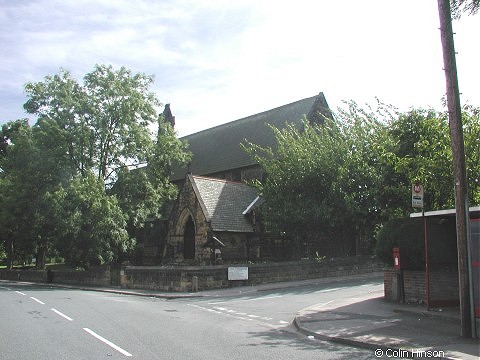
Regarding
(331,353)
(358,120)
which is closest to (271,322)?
(331,353)

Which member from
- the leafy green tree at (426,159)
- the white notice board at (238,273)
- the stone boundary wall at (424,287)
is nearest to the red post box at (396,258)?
the stone boundary wall at (424,287)

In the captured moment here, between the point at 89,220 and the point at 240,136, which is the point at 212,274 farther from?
the point at 240,136

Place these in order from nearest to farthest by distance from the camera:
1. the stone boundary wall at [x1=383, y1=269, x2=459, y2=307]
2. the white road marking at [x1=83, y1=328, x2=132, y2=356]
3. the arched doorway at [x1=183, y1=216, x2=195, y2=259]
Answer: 1. the white road marking at [x1=83, y1=328, x2=132, y2=356]
2. the stone boundary wall at [x1=383, y1=269, x2=459, y2=307]
3. the arched doorway at [x1=183, y1=216, x2=195, y2=259]

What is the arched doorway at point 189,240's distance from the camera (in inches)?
1289

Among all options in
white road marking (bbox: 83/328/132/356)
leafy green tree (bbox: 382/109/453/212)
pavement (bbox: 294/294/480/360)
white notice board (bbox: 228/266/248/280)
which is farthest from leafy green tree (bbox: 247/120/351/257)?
white road marking (bbox: 83/328/132/356)

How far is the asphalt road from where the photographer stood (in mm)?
7801

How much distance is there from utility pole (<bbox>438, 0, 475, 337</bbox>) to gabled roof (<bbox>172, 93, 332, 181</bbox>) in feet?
88.7

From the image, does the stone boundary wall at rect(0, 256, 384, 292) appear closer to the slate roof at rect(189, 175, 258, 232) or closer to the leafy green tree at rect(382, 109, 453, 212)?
the slate roof at rect(189, 175, 258, 232)

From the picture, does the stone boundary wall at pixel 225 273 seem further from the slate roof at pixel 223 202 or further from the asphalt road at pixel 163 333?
the slate roof at pixel 223 202

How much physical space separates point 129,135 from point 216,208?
33.9 feet

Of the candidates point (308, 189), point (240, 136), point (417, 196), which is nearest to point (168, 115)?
point (240, 136)

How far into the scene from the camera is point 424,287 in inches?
516

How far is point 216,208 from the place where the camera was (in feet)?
103

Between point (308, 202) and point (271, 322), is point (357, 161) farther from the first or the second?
point (271, 322)
